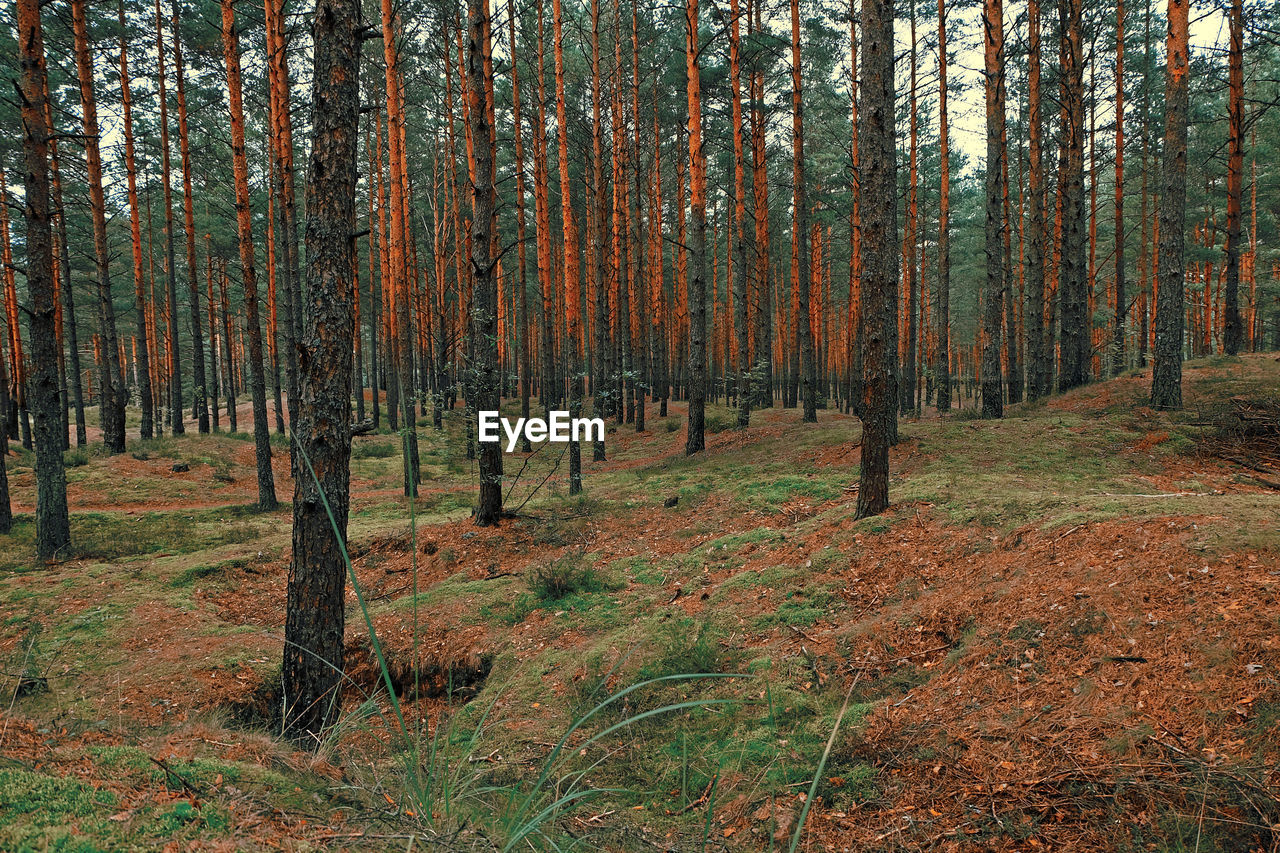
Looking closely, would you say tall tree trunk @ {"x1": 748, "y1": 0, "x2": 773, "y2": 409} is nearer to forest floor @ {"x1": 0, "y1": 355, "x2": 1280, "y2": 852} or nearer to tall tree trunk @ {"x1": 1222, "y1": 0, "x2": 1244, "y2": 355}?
forest floor @ {"x1": 0, "y1": 355, "x2": 1280, "y2": 852}

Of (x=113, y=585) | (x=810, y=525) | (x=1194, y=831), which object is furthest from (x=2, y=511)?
(x=1194, y=831)

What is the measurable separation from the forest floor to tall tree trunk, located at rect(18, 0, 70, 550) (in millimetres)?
1906

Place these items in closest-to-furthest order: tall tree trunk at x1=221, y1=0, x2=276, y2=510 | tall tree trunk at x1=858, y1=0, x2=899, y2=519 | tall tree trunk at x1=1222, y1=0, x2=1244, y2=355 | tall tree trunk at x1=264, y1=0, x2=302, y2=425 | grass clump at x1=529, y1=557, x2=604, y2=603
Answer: tall tree trunk at x1=858, y1=0, x2=899, y2=519 → grass clump at x1=529, y1=557, x2=604, y2=603 → tall tree trunk at x1=221, y1=0, x2=276, y2=510 → tall tree trunk at x1=264, y1=0, x2=302, y2=425 → tall tree trunk at x1=1222, y1=0, x2=1244, y2=355

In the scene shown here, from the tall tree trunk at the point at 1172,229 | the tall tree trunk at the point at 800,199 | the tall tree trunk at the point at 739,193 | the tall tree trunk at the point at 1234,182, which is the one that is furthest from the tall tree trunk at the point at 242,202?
the tall tree trunk at the point at 1234,182

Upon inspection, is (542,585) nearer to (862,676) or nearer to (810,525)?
(810,525)

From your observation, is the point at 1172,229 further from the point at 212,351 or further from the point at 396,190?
the point at 212,351

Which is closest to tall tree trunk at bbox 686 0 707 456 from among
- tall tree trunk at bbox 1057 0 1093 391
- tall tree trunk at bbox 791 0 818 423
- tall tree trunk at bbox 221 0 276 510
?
tall tree trunk at bbox 791 0 818 423

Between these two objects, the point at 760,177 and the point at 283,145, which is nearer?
the point at 283,145

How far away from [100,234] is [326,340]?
16482mm

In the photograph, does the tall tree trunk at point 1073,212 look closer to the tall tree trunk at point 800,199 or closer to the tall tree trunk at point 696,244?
the tall tree trunk at point 800,199

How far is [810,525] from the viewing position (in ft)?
25.3

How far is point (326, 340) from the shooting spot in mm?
4340

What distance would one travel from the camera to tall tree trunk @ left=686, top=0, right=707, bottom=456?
13562 millimetres

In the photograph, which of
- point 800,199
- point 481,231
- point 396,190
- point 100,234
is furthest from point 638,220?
point 100,234
